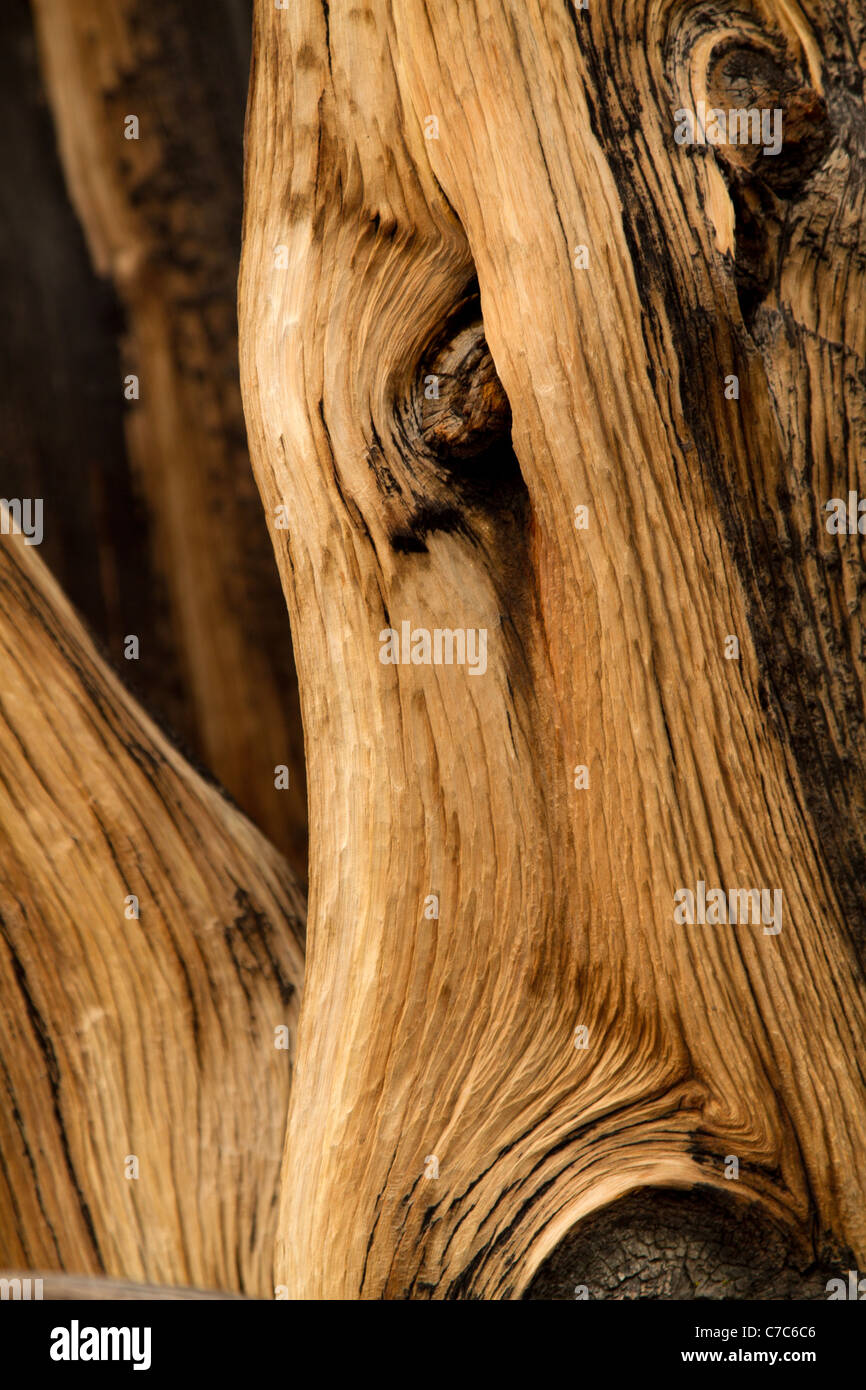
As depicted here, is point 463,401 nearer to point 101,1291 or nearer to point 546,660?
point 546,660

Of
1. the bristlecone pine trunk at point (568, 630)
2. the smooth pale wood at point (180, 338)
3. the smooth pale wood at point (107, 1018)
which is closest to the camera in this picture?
the bristlecone pine trunk at point (568, 630)

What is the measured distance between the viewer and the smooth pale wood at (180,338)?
1.21 meters

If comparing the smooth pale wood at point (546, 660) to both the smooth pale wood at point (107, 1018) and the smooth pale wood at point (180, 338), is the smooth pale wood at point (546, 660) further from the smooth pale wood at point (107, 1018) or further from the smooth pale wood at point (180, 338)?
the smooth pale wood at point (180, 338)

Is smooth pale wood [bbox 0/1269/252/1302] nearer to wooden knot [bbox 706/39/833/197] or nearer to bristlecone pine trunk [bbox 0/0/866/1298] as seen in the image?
bristlecone pine trunk [bbox 0/0/866/1298]

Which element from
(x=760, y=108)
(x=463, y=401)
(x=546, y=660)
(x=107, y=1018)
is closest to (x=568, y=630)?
(x=546, y=660)

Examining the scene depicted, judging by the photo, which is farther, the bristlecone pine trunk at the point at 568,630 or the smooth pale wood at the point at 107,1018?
Answer: the smooth pale wood at the point at 107,1018

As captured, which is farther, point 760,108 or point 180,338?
point 180,338

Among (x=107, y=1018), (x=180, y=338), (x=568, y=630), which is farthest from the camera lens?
(x=180, y=338)

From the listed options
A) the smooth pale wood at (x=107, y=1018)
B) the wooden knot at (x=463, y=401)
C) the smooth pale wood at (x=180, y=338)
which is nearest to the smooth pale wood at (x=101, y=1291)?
the smooth pale wood at (x=107, y=1018)

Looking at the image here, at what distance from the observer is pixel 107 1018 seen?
96 centimetres

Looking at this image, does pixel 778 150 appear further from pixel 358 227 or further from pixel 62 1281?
pixel 62 1281

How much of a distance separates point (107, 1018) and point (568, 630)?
602mm

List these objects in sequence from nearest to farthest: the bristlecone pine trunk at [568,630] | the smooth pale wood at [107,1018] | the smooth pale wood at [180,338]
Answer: the bristlecone pine trunk at [568,630], the smooth pale wood at [107,1018], the smooth pale wood at [180,338]

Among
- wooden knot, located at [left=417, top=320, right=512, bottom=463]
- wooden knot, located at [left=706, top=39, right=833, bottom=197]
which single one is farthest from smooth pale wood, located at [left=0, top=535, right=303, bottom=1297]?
wooden knot, located at [left=706, top=39, right=833, bottom=197]
